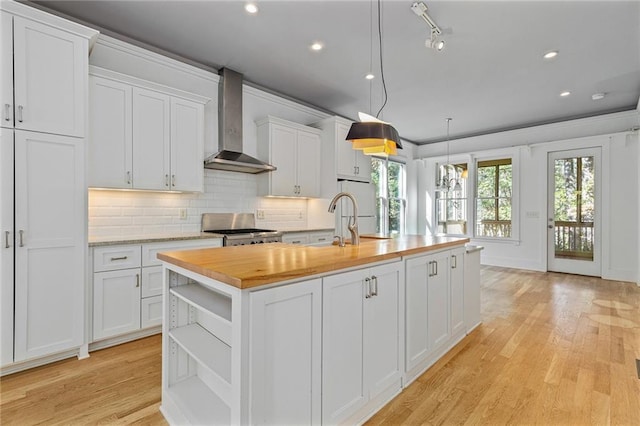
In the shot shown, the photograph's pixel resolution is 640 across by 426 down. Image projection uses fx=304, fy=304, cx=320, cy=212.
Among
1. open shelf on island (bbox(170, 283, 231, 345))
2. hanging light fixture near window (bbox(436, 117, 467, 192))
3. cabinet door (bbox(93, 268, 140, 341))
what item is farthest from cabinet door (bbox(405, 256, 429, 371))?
hanging light fixture near window (bbox(436, 117, 467, 192))

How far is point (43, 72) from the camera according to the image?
2.25 meters

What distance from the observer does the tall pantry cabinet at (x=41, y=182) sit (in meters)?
2.11

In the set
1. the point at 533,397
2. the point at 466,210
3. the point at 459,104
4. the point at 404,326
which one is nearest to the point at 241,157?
the point at 404,326

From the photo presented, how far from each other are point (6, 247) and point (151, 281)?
3.31ft

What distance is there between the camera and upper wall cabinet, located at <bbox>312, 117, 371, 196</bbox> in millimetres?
4543

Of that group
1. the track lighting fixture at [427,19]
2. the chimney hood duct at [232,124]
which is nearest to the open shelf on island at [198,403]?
the chimney hood duct at [232,124]

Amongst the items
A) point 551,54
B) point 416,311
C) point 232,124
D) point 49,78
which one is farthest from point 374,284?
point 551,54

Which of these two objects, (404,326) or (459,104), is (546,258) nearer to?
(459,104)

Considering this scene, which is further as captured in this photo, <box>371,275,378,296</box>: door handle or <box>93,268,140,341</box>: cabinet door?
<box>93,268,140,341</box>: cabinet door

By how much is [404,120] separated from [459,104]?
1.10 metres

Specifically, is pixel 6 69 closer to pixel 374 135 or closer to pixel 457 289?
pixel 374 135

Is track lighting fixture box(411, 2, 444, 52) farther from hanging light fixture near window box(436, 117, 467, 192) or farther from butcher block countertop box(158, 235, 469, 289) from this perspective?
→ hanging light fixture near window box(436, 117, 467, 192)

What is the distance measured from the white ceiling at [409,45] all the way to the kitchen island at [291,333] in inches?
83.4

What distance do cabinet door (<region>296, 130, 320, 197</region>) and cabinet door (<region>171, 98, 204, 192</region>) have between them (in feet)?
4.70
